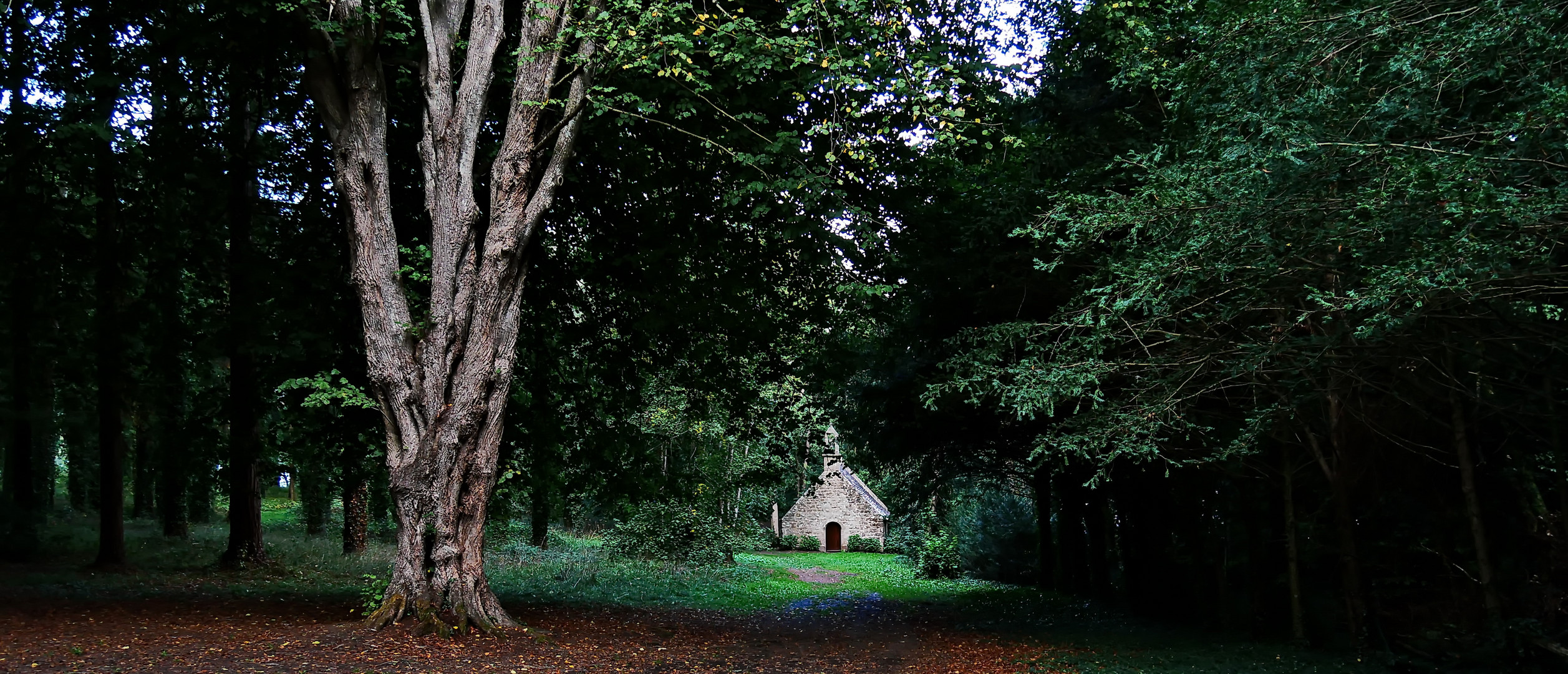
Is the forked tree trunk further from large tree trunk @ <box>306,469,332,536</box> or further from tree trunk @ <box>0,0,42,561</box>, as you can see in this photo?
large tree trunk @ <box>306,469,332,536</box>

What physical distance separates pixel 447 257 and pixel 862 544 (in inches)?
1432

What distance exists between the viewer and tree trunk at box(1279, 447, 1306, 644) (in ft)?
32.1

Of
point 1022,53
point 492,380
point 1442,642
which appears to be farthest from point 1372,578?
point 492,380

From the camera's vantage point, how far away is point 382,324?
8.16 metres

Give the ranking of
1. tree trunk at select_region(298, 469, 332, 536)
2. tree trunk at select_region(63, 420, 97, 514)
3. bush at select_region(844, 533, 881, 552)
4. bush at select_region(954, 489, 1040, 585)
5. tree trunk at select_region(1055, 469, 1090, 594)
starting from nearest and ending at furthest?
1. tree trunk at select_region(1055, 469, 1090, 594)
2. tree trunk at select_region(298, 469, 332, 536)
3. tree trunk at select_region(63, 420, 97, 514)
4. bush at select_region(954, 489, 1040, 585)
5. bush at select_region(844, 533, 881, 552)

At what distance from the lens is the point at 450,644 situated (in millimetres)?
7430

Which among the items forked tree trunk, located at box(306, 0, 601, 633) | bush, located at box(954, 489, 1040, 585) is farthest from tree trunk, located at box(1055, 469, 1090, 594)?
forked tree trunk, located at box(306, 0, 601, 633)

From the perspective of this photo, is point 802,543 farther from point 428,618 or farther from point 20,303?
point 428,618

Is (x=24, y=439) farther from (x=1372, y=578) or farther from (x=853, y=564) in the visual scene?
(x=853, y=564)

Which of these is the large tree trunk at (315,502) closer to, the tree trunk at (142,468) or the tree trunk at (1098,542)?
the tree trunk at (142,468)

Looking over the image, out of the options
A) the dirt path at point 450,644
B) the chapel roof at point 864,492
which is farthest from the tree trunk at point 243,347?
the chapel roof at point 864,492

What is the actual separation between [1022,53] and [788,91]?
4105mm

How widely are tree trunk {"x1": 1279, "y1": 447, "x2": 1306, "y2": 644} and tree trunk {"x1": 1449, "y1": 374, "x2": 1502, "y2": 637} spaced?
181 cm

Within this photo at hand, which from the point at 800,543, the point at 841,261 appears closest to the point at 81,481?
the point at 841,261
